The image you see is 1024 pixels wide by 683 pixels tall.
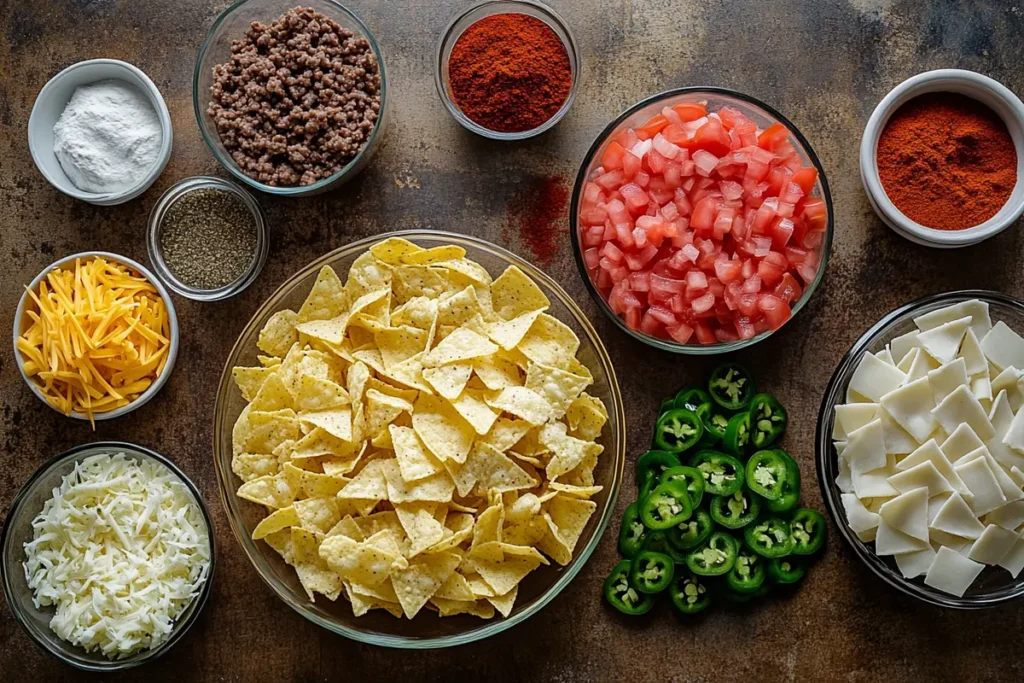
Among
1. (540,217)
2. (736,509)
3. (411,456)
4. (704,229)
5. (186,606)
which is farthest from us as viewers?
(540,217)

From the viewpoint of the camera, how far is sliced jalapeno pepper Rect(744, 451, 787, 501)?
2867 millimetres

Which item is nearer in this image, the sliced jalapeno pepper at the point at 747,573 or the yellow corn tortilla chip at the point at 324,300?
the yellow corn tortilla chip at the point at 324,300

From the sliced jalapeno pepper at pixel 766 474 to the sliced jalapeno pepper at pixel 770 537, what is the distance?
10 centimetres

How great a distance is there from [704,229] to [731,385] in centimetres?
60

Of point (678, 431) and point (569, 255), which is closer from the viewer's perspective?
point (678, 431)

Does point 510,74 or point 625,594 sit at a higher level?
point 510,74

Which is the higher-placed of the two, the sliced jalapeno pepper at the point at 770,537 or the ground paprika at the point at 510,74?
the ground paprika at the point at 510,74

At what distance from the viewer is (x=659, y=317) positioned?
2721 mm

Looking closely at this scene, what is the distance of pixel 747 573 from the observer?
288 cm

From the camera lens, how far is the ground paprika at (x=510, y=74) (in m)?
2.81

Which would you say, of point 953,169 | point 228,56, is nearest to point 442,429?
point 228,56

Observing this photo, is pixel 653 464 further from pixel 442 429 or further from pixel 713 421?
pixel 442 429

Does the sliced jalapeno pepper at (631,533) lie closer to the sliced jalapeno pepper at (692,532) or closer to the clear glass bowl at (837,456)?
the sliced jalapeno pepper at (692,532)

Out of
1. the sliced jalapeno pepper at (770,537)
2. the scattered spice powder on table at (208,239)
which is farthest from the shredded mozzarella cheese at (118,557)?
the sliced jalapeno pepper at (770,537)
